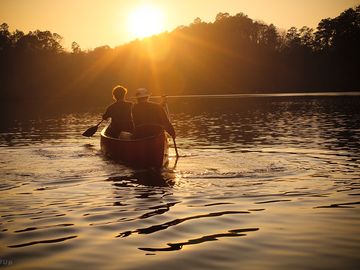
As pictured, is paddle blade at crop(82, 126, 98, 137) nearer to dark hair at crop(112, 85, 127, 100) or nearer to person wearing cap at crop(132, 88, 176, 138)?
dark hair at crop(112, 85, 127, 100)

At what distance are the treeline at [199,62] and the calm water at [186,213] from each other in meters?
85.5

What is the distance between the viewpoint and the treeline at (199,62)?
3944 inches

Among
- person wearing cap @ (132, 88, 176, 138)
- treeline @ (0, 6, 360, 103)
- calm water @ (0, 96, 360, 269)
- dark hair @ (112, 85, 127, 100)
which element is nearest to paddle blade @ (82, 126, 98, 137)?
dark hair @ (112, 85, 127, 100)

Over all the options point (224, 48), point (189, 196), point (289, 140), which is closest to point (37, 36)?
point (224, 48)

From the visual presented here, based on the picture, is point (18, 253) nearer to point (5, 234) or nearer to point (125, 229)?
point (5, 234)

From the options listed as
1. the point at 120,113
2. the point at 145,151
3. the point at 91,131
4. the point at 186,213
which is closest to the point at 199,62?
the point at 91,131

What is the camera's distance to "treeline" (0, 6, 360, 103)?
3944 inches

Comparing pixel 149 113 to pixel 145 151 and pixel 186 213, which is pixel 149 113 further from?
pixel 186 213

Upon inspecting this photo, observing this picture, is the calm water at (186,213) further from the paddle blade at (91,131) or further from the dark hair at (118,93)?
the paddle blade at (91,131)

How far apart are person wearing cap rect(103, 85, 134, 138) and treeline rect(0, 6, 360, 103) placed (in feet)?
268

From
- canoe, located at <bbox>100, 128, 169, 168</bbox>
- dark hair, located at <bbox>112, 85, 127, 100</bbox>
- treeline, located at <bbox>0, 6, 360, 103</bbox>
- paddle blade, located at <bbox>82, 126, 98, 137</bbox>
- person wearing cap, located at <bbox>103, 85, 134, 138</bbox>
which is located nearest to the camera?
canoe, located at <bbox>100, 128, 169, 168</bbox>

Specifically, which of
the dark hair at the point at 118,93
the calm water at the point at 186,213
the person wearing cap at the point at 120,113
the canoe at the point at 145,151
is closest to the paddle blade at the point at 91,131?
the person wearing cap at the point at 120,113

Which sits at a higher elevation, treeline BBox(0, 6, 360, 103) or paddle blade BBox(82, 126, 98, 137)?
treeline BBox(0, 6, 360, 103)

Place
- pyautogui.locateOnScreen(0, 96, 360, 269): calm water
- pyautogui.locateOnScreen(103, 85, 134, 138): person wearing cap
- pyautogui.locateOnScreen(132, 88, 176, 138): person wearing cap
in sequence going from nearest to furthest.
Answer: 1. pyautogui.locateOnScreen(0, 96, 360, 269): calm water
2. pyautogui.locateOnScreen(132, 88, 176, 138): person wearing cap
3. pyautogui.locateOnScreen(103, 85, 134, 138): person wearing cap
